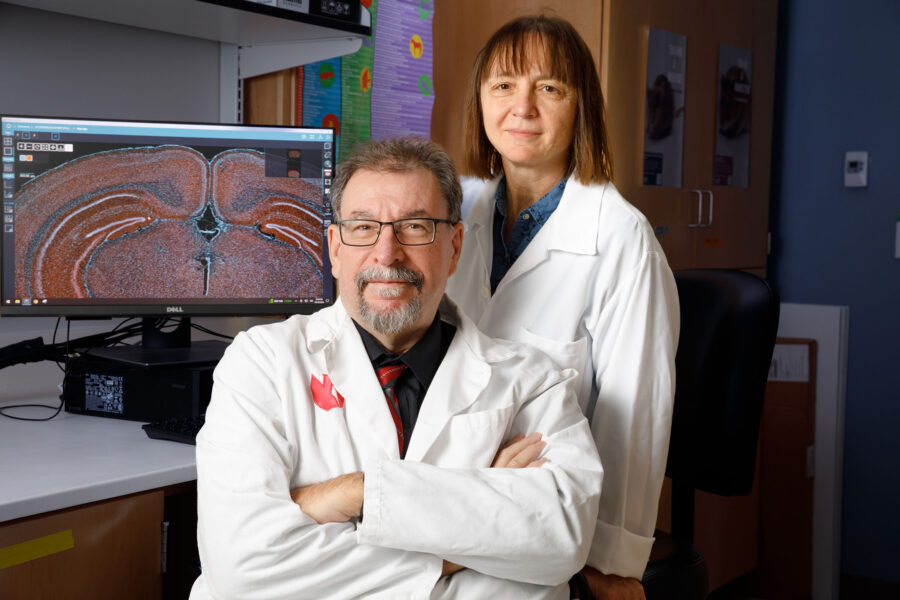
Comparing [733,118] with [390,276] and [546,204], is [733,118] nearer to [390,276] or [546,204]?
[546,204]

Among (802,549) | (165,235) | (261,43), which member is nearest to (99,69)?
(261,43)

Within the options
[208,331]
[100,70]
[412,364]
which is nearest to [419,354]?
[412,364]

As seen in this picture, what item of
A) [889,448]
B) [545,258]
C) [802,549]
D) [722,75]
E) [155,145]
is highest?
[722,75]

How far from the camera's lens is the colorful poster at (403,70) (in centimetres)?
250

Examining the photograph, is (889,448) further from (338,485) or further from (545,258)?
(338,485)

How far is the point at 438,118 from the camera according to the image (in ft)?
8.70

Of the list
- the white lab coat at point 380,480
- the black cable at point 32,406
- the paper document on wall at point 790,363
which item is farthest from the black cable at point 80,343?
the paper document on wall at point 790,363

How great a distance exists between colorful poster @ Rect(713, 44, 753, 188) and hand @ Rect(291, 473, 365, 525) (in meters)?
2.04

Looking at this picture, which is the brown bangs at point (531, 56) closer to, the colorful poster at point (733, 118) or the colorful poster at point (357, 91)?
the colorful poster at point (357, 91)

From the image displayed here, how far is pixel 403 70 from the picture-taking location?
8.41 feet

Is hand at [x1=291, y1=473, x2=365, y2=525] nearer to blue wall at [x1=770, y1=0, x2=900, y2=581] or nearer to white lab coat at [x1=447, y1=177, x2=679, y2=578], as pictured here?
white lab coat at [x1=447, y1=177, x2=679, y2=578]

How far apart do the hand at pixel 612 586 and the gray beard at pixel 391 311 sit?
52cm

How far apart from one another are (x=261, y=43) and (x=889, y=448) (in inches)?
95.7

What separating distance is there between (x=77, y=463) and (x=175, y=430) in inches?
7.0
